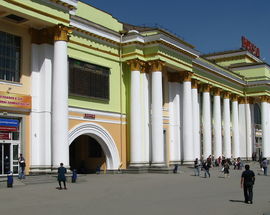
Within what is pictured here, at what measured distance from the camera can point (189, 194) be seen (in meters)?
18.7

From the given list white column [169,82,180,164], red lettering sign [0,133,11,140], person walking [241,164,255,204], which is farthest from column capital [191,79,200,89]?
person walking [241,164,255,204]

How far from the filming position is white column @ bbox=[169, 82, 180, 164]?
125 ft

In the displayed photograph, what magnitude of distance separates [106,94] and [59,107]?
24.7 feet

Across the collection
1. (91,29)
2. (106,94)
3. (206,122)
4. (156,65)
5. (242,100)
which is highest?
(91,29)

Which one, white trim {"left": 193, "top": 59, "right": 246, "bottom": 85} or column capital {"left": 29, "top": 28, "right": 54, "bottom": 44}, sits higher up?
white trim {"left": 193, "top": 59, "right": 246, "bottom": 85}

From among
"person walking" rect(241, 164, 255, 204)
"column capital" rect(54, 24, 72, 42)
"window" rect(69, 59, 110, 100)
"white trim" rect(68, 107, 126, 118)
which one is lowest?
"person walking" rect(241, 164, 255, 204)

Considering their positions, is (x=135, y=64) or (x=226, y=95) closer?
(x=135, y=64)

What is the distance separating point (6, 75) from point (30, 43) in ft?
8.24

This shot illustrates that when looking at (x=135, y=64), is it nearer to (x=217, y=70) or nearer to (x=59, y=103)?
(x=59, y=103)

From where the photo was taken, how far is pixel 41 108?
25844 mm

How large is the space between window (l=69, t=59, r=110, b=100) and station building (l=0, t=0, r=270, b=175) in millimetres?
71

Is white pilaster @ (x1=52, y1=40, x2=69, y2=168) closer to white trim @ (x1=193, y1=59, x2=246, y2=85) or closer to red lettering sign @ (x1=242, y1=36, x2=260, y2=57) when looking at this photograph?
white trim @ (x1=193, y1=59, x2=246, y2=85)

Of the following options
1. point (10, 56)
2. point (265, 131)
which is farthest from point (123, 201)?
point (265, 131)

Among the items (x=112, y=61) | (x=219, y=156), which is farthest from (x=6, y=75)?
(x=219, y=156)
